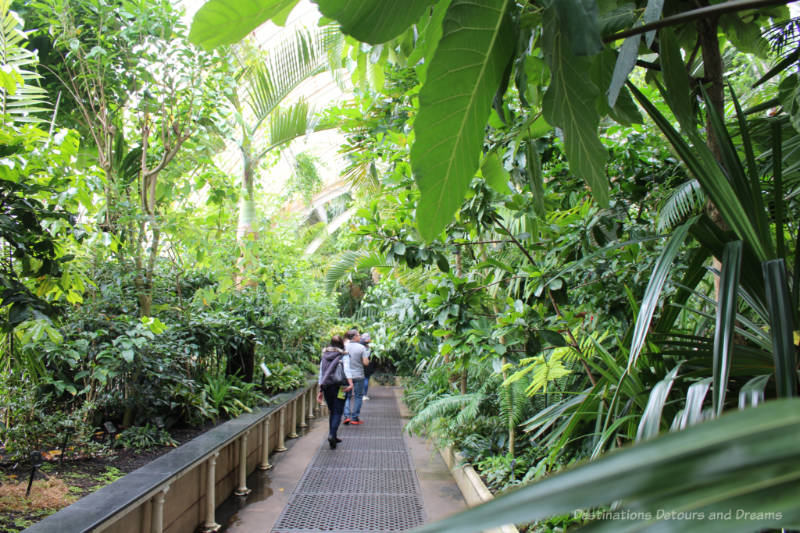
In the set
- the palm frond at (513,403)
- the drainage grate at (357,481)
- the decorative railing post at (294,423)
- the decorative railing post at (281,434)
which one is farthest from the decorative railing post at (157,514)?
the decorative railing post at (294,423)

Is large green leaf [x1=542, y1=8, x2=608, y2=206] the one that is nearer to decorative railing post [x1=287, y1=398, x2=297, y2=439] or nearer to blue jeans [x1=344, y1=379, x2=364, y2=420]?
decorative railing post [x1=287, y1=398, x2=297, y2=439]

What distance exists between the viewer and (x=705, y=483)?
170mm

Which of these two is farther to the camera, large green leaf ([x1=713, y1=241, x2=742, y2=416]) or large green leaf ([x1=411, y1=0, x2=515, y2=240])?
large green leaf ([x1=713, y1=241, x2=742, y2=416])

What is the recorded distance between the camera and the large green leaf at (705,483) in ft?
0.55

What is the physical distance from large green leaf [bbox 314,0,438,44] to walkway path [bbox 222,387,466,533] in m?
3.93

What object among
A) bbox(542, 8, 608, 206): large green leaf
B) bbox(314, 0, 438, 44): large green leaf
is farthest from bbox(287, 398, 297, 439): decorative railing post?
bbox(314, 0, 438, 44): large green leaf

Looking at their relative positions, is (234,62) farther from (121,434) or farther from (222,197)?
(121,434)

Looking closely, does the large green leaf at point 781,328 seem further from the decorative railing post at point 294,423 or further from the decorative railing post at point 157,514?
the decorative railing post at point 294,423

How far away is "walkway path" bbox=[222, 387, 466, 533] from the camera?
4086 mm

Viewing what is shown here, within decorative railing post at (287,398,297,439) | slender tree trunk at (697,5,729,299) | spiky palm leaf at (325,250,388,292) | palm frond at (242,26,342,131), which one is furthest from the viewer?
decorative railing post at (287,398,297,439)

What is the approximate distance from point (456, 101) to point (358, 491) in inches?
195

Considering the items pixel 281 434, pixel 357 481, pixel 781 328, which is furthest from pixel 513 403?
pixel 281 434

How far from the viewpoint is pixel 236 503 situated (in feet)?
15.1

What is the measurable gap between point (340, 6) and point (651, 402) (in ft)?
4.00
